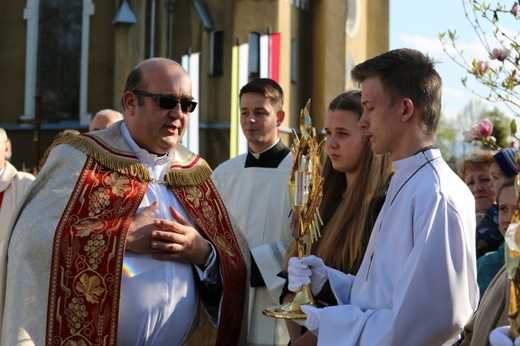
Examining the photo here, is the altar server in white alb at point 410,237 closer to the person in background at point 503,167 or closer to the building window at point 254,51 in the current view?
the person in background at point 503,167

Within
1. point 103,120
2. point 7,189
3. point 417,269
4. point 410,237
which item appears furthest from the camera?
point 103,120

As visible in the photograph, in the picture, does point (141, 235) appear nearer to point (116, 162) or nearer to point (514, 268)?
point (116, 162)

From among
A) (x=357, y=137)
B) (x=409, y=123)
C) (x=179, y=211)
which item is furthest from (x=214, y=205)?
(x=409, y=123)

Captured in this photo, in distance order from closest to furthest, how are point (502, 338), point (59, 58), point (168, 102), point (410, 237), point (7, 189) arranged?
point (502, 338) → point (410, 237) → point (168, 102) → point (7, 189) → point (59, 58)

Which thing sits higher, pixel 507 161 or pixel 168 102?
pixel 168 102

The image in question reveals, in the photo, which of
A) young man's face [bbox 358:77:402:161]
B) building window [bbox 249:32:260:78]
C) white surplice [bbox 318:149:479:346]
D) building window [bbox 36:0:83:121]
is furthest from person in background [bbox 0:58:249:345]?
building window [bbox 36:0:83:121]

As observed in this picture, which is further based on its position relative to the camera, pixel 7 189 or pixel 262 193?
pixel 7 189

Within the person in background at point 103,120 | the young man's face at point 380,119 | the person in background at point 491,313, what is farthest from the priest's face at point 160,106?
the person in background at point 103,120

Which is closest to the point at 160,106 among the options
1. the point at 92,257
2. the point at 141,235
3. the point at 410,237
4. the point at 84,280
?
the point at 141,235

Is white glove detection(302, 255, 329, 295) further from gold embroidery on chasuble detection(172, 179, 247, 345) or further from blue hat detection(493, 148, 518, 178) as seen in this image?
blue hat detection(493, 148, 518, 178)

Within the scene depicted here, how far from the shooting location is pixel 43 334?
16.7 feet

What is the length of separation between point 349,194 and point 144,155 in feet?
3.87

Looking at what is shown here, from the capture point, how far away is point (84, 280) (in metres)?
5.19

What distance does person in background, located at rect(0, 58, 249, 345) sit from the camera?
510 cm
